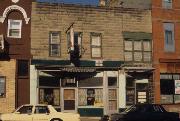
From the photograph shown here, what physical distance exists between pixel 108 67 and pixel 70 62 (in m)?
2.93

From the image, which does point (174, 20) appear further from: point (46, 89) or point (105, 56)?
point (46, 89)

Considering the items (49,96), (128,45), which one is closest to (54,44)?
(49,96)

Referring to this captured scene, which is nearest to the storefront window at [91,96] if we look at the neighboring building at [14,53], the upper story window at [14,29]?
the neighboring building at [14,53]

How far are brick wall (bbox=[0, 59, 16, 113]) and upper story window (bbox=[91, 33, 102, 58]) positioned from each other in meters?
6.11

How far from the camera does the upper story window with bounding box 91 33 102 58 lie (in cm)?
3372

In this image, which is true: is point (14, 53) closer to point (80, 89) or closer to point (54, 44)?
point (54, 44)

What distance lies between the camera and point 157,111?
25.1 meters

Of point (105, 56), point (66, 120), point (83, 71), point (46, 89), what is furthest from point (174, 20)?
point (66, 120)

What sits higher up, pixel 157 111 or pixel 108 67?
pixel 108 67

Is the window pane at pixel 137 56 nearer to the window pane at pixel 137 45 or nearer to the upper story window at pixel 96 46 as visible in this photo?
the window pane at pixel 137 45

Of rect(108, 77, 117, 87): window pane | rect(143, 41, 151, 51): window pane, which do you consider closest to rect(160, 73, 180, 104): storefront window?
rect(143, 41, 151, 51): window pane

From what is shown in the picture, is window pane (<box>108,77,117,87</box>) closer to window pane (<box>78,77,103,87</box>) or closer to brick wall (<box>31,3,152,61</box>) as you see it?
window pane (<box>78,77,103,87</box>)

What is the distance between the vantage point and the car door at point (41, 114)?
24.1 meters

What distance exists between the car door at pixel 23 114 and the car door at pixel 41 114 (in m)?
0.27
